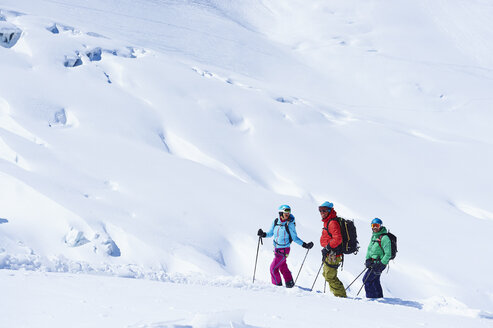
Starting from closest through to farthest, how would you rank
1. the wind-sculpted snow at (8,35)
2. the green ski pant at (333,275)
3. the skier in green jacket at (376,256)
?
the green ski pant at (333,275), the skier in green jacket at (376,256), the wind-sculpted snow at (8,35)

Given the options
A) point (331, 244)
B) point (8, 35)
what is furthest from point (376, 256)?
point (8, 35)

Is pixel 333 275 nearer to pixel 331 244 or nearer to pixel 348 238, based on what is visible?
pixel 331 244

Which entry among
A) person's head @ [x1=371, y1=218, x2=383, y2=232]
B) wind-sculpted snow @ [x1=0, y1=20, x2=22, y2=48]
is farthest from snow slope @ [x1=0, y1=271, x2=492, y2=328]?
wind-sculpted snow @ [x1=0, y1=20, x2=22, y2=48]

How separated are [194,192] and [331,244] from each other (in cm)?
732

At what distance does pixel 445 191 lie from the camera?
21109mm

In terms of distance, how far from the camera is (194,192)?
560 inches

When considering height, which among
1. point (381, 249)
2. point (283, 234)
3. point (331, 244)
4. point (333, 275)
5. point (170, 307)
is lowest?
point (170, 307)

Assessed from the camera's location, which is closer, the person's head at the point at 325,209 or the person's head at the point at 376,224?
the person's head at the point at 325,209

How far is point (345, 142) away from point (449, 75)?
37.7 metres

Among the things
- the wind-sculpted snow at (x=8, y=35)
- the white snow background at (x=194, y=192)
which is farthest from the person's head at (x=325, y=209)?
the wind-sculpted snow at (x=8, y=35)

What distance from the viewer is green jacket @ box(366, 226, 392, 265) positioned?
7828 millimetres

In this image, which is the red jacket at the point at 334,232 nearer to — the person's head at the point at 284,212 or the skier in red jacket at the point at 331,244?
the skier in red jacket at the point at 331,244

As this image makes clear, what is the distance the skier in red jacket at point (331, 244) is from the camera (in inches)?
297

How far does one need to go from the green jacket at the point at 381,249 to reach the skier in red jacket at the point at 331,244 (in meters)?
0.72
